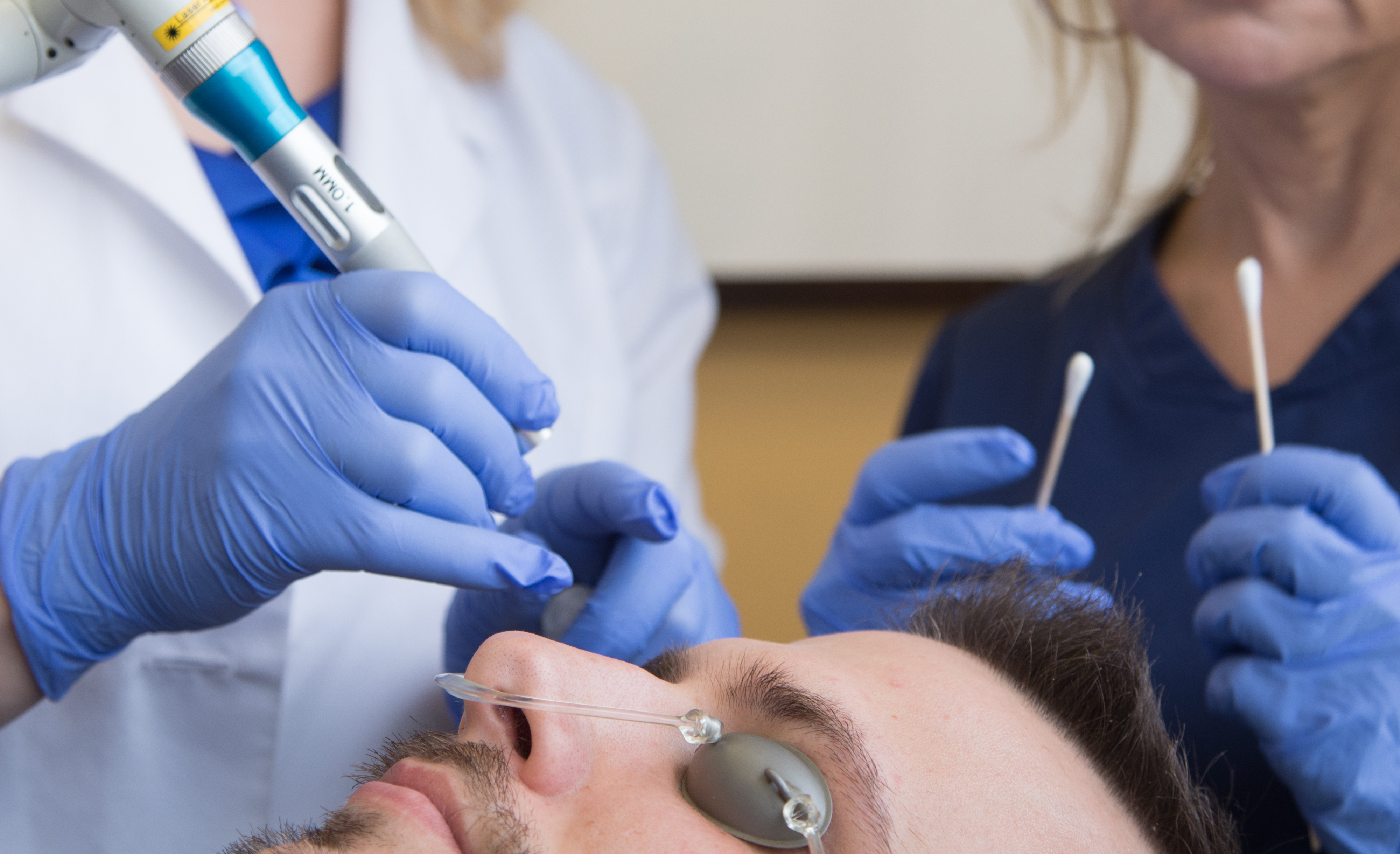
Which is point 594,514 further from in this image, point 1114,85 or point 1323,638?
point 1114,85

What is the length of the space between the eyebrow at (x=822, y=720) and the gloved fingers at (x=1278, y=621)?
408mm

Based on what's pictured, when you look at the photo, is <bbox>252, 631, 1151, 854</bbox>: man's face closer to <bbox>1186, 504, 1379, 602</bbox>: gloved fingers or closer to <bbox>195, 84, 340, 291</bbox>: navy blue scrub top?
<bbox>1186, 504, 1379, 602</bbox>: gloved fingers

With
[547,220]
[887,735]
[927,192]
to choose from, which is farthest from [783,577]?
[887,735]

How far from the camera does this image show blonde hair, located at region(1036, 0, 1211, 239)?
1.30m

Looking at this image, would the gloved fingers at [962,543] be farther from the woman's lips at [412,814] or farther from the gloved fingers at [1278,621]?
the woman's lips at [412,814]

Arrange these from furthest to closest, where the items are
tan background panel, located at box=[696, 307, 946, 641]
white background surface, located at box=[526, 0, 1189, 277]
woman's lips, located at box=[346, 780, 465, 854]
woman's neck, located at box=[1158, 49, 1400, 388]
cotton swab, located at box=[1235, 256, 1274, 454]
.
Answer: tan background panel, located at box=[696, 307, 946, 641] → white background surface, located at box=[526, 0, 1189, 277] → woman's neck, located at box=[1158, 49, 1400, 388] → cotton swab, located at box=[1235, 256, 1274, 454] → woman's lips, located at box=[346, 780, 465, 854]

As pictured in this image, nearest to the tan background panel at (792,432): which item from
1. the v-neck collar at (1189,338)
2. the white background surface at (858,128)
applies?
the white background surface at (858,128)

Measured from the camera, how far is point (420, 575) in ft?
2.24

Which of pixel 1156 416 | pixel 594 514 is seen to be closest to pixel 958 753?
pixel 594 514

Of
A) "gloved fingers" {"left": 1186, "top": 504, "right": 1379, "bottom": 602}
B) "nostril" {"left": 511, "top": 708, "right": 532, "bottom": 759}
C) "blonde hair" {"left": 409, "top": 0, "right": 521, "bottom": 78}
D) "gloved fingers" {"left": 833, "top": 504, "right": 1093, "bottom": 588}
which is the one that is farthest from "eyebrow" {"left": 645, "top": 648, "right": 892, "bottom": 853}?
"blonde hair" {"left": 409, "top": 0, "right": 521, "bottom": 78}

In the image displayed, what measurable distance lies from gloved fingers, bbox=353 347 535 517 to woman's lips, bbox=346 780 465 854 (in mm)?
218

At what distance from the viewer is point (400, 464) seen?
68cm

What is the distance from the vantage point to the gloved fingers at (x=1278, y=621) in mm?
830

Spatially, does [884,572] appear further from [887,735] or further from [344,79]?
[344,79]
